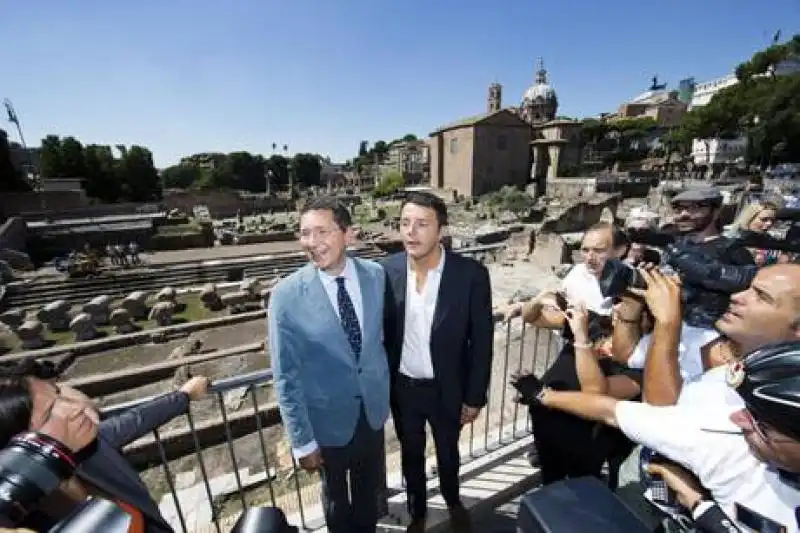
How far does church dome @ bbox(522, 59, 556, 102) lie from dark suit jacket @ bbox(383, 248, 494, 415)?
64.6 m

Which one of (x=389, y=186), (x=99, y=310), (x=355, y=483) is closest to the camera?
(x=355, y=483)

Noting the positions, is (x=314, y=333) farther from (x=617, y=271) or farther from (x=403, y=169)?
(x=403, y=169)

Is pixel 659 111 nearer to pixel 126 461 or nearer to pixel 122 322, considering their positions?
pixel 122 322

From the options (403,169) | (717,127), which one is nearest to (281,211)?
(403,169)

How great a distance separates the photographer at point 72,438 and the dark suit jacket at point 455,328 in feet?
4.40

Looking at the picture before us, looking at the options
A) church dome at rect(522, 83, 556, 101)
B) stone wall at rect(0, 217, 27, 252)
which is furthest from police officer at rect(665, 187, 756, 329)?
church dome at rect(522, 83, 556, 101)

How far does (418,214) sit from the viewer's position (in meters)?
2.17

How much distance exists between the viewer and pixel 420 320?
2260mm

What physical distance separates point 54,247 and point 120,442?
26876 mm

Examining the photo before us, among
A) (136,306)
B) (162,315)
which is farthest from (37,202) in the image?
(162,315)

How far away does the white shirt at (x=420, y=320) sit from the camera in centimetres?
225

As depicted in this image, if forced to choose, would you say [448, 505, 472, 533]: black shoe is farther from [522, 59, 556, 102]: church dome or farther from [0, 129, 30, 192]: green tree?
[522, 59, 556, 102]: church dome

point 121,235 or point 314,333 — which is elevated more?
point 314,333

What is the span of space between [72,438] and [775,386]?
2.03 meters
